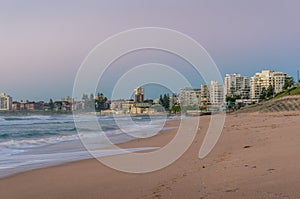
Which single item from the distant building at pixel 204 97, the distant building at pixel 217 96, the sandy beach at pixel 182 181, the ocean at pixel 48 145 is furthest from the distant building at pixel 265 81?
the sandy beach at pixel 182 181

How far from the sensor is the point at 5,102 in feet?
319

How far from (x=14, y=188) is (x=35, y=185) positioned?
1.26 ft

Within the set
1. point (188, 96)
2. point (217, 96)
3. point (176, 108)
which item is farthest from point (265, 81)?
point (188, 96)

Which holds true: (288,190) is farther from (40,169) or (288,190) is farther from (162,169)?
(40,169)

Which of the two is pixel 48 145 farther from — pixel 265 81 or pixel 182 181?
pixel 265 81

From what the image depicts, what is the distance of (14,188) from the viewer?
6.77 metres

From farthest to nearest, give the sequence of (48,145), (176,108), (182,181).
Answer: (176,108) → (48,145) → (182,181)

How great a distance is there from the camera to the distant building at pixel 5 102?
95.5 metres

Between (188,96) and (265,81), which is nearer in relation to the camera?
(188,96)

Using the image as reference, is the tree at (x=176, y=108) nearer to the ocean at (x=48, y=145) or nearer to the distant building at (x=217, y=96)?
the distant building at (x=217, y=96)

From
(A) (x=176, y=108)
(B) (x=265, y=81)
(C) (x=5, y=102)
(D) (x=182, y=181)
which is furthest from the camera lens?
(B) (x=265, y=81)

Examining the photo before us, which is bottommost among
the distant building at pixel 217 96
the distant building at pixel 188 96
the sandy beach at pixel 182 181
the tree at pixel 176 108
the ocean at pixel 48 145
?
the ocean at pixel 48 145

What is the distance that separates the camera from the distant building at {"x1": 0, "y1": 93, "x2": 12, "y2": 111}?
3760 inches

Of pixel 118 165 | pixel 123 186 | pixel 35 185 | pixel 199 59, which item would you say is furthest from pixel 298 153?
pixel 199 59
